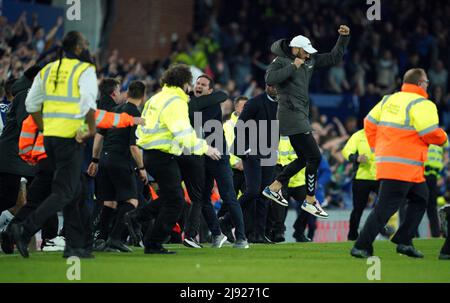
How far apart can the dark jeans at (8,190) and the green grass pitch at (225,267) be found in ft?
2.47

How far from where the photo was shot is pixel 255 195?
1546cm

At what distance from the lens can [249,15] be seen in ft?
97.2

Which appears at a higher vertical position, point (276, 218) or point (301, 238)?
point (276, 218)

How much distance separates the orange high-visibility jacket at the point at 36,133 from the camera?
1165cm

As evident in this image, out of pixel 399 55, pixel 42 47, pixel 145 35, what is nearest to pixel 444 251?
pixel 42 47

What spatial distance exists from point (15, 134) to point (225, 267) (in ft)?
12.4

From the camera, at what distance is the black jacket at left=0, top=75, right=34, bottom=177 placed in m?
13.0

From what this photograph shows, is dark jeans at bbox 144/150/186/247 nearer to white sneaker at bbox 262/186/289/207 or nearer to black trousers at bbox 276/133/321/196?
black trousers at bbox 276/133/321/196

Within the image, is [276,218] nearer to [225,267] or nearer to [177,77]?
[177,77]

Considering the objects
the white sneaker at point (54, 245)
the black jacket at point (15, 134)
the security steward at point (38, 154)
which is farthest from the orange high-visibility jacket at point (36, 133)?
the white sneaker at point (54, 245)

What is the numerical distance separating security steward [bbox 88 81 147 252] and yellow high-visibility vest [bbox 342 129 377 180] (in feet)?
18.6

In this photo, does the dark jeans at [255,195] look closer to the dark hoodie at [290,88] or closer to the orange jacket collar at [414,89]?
the dark hoodie at [290,88]

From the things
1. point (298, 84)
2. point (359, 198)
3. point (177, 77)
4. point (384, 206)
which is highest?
point (177, 77)

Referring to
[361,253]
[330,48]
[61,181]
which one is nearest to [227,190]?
[361,253]
